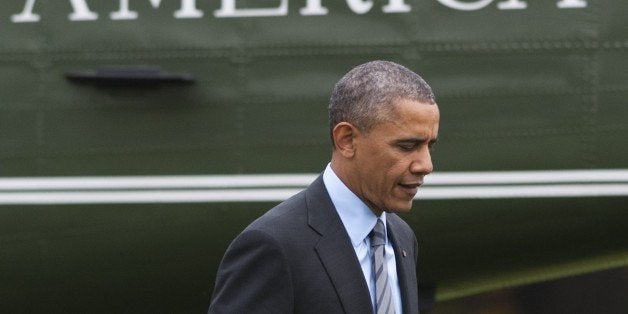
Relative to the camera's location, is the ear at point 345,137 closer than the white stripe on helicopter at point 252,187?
Yes

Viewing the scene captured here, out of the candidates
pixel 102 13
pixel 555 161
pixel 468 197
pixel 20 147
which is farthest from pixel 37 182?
pixel 555 161

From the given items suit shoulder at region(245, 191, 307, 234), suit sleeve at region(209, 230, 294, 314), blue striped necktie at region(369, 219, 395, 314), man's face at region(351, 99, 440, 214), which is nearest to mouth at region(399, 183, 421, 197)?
man's face at region(351, 99, 440, 214)

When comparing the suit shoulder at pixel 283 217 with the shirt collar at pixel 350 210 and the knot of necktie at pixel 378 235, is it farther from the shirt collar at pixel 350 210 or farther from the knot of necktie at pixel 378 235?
the knot of necktie at pixel 378 235

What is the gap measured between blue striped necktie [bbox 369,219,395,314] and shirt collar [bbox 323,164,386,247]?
1.5 inches

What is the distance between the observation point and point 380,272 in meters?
2.56

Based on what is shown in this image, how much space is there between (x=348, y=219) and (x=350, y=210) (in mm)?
21

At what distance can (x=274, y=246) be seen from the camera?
94.8 inches

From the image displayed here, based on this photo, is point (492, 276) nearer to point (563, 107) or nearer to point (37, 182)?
point (563, 107)

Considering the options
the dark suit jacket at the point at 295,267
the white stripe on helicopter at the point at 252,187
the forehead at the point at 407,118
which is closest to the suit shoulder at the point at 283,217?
the dark suit jacket at the point at 295,267

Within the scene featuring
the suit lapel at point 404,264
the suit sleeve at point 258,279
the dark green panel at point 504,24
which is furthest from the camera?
the dark green panel at point 504,24

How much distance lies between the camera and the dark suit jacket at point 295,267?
241cm

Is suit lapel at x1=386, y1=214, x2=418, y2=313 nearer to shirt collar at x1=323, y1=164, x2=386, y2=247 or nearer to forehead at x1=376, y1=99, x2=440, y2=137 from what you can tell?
shirt collar at x1=323, y1=164, x2=386, y2=247

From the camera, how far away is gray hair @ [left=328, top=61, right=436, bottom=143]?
248 centimetres

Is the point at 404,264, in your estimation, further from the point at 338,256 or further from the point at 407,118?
the point at 407,118
